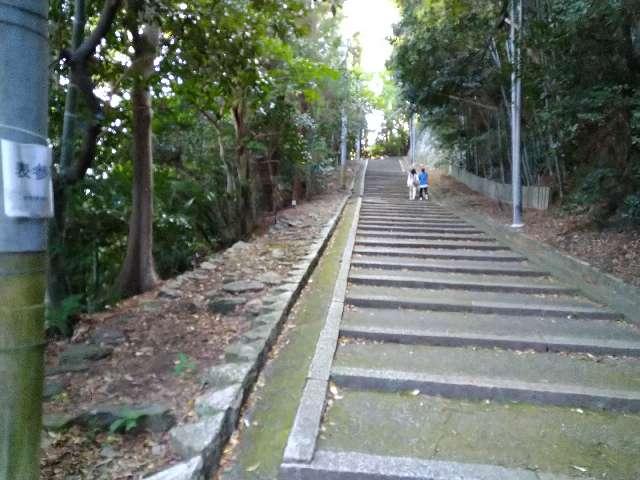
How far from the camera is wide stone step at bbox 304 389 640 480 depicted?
104 inches

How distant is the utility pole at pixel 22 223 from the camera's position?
128 centimetres

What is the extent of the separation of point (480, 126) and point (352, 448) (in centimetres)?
1573

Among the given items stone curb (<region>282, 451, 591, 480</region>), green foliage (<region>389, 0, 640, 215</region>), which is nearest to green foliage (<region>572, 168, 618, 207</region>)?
green foliage (<region>389, 0, 640, 215</region>)

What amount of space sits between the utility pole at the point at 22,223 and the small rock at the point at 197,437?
1240mm

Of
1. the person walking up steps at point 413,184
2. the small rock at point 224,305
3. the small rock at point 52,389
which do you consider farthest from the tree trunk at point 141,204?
the person walking up steps at point 413,184

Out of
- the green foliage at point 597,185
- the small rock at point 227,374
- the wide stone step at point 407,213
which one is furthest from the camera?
the wide stone step at point 407,213

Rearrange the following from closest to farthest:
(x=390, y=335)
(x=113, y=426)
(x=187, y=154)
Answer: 1. (x=113, y=426)
2. (x=390, y=335)
3. (x=187, y=154)

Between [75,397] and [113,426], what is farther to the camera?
[75,397]

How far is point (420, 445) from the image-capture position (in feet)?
9.59

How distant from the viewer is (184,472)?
2.36 metres

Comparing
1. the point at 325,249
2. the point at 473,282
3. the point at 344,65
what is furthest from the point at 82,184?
the point at 344,65

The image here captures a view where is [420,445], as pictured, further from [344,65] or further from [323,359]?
[344,65]

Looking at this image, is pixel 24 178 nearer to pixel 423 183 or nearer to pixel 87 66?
pixel 87 66

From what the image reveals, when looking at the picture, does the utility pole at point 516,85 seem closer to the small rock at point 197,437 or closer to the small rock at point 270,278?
the small rock at point 270,278
